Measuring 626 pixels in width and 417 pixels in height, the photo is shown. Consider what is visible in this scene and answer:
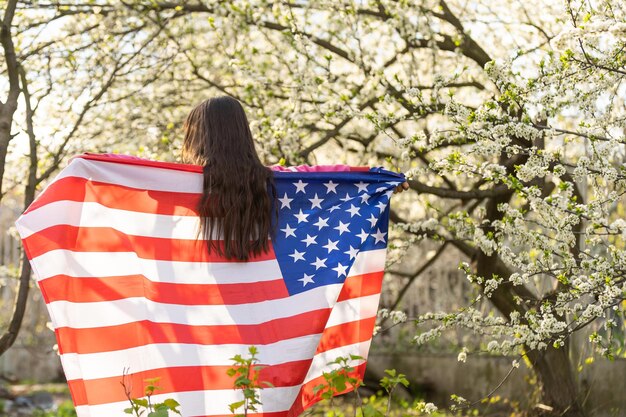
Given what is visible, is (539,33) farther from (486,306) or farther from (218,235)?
(218,235)

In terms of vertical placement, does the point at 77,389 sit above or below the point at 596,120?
below

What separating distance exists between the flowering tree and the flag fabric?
2.41 feet

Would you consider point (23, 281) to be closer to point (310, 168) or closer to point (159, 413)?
point (310, 168)

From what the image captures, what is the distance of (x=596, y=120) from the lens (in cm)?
430

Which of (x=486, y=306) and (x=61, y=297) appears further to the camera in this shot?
(x=486, y=306)

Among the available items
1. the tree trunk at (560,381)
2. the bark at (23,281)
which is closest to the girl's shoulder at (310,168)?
the bark at (23,281)

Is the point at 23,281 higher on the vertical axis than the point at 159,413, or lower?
higher

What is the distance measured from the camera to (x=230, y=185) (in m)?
4.01

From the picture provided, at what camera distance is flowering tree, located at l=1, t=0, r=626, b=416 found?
410 cm

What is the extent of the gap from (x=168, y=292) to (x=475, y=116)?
163cm


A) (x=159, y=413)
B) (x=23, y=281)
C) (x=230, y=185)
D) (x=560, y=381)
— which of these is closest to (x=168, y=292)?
(x=230, y=185)

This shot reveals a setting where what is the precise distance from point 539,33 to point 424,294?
336 cm

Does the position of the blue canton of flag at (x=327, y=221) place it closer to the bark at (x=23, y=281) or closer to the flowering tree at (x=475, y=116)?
the flowering tree at (x=475, y=116)

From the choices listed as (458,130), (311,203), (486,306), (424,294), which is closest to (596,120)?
(458,130)
